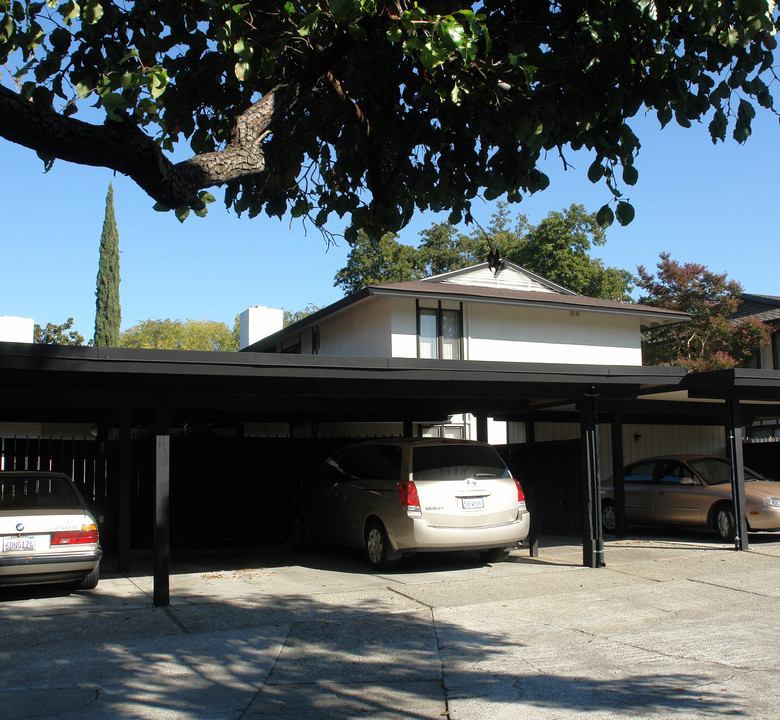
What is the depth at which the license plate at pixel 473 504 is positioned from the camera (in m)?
10.6

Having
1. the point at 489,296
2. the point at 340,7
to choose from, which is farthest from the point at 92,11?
the point at 489,296

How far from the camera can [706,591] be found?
9.21 meters

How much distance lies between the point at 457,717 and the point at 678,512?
10275 mm

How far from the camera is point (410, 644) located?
7.14 meters

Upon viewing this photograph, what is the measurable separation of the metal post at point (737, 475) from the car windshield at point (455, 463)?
3.82 meters

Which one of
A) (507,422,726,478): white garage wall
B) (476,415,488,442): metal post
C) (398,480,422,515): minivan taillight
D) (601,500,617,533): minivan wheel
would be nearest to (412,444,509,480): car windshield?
(398,480,422,515): minivan taillight

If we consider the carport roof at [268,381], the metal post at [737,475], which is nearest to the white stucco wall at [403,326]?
the carport roof at [268,381]

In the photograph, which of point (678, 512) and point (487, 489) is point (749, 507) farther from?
point (487, 489)

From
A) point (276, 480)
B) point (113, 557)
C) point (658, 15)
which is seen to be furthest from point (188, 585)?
point (658, 15)

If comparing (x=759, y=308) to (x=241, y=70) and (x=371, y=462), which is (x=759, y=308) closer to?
(x=371, y=462)

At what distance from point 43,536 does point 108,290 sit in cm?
3399

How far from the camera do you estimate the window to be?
74.6 ft

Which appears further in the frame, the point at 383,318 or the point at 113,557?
the point at 383,318

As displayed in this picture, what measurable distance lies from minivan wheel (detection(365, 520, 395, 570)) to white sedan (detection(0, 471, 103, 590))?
3523 millimetres
